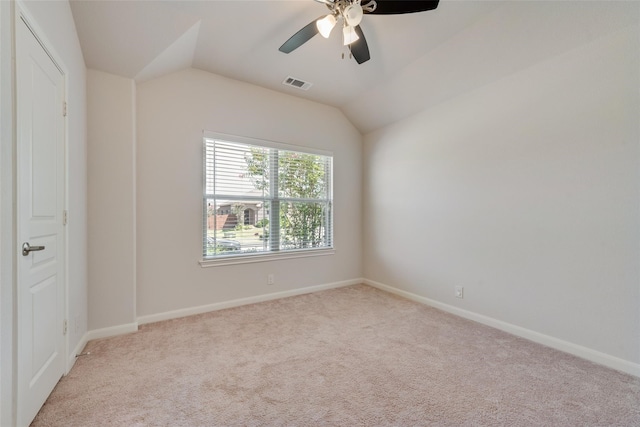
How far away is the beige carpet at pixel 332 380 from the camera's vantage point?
5.23 feet

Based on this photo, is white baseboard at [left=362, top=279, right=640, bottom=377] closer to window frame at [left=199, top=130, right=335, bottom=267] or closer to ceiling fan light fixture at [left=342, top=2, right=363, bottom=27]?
window frame at [left=199, top=130, right=335, bottom=267]

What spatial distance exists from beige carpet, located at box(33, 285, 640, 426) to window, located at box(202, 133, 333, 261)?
106 centimetres

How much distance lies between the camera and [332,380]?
6.37 ft

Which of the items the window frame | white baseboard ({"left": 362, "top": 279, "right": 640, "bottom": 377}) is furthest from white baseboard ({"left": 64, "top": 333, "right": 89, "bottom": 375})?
white baseboard ({"left": 362, "top": 279, "right": 640, "bottom": 377})

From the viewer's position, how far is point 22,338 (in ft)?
4.65

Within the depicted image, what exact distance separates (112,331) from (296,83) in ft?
10.8

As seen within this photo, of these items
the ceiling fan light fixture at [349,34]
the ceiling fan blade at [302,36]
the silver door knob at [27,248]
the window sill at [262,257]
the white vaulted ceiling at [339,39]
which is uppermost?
the white vaulted ceiling at [339,39]

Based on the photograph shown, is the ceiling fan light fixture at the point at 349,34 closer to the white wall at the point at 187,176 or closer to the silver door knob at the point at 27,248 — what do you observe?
the white wall at the point at 187,176

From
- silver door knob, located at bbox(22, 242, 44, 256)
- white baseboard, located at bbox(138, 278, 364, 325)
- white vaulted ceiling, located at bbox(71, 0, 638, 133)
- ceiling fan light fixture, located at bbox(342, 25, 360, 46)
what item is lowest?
white baseboard, located at bbox(138, 278, 364, 325)

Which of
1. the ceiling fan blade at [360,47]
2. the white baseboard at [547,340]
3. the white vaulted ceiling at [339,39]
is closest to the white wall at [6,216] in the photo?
the white vaulted ceiling at [339,39]

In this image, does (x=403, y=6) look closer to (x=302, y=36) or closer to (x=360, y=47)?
(x=360, y=47)

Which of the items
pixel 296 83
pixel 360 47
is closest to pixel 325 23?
pixel 360 47

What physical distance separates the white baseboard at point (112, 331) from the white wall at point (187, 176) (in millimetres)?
214

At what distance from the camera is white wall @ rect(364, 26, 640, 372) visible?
2078 millimetres
